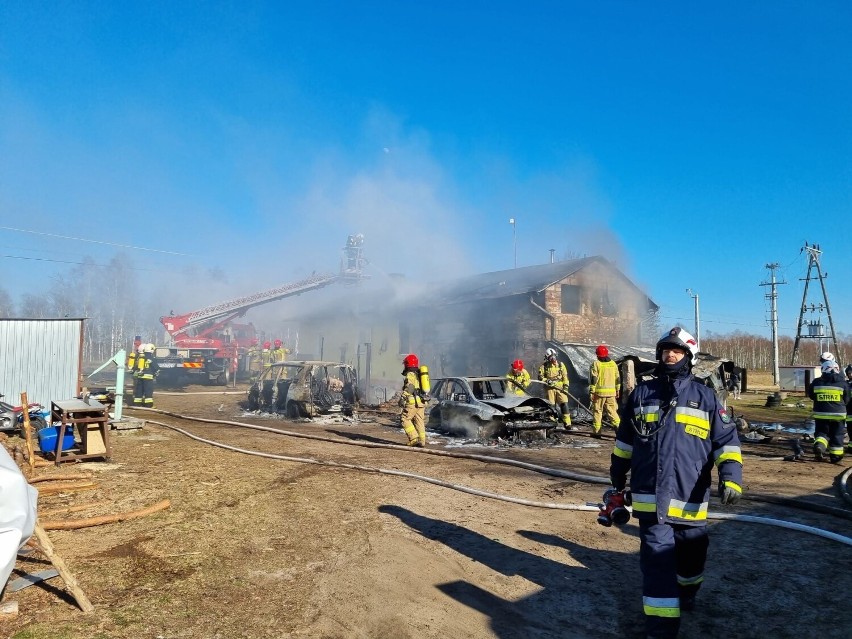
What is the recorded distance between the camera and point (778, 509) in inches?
223

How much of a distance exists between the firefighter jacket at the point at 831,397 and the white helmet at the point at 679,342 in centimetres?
679

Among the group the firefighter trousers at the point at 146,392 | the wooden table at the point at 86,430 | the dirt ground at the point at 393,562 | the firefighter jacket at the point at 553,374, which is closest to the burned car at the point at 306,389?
the firefighter trousers at the point at 146,392

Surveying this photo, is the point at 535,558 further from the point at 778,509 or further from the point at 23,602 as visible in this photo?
the point at 23,602

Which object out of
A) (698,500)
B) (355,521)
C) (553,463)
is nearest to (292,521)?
(355,521)

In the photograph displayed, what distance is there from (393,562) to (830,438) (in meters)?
7.99

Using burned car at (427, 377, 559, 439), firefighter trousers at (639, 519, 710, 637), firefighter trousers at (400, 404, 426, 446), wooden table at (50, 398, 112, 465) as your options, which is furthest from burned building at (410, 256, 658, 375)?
firefighter trousers at (639, 519, 710, 637)

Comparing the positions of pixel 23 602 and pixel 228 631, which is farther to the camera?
pixel 23 602

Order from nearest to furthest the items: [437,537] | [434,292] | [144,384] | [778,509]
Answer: [437,537]
[778,509]
[144,384]
[434,292]

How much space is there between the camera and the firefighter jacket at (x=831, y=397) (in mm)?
8500

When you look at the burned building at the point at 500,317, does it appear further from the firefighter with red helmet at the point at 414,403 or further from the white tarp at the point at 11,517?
the white tarp at the point at 11,517

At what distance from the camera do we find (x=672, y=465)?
10.1ft

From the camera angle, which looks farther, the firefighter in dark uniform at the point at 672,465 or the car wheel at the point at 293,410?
the car wheel at the point at 293,410

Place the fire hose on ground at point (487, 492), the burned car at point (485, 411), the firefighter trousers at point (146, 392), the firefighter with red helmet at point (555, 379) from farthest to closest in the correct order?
the firefighter trousers at point (146, 392) < the firefighter with red helmet at point (555, 379) < the burned car at point (485, 411) < the fire hose on ground at point (487, 492)

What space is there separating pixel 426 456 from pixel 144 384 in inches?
385
